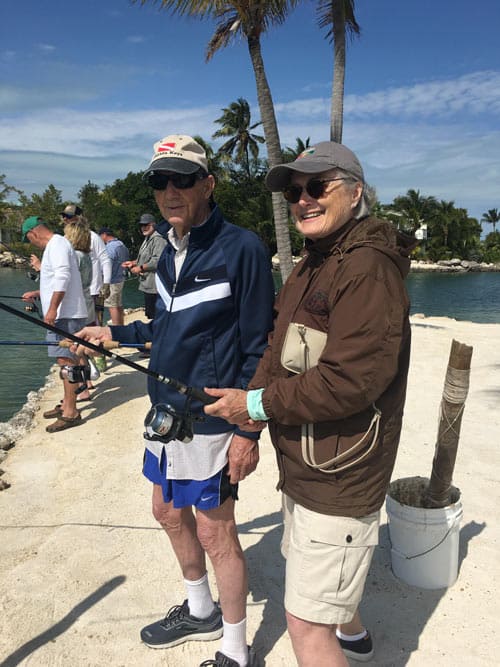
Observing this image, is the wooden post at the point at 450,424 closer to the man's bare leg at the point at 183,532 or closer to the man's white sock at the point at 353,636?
the man's white sock at the point at 353,636

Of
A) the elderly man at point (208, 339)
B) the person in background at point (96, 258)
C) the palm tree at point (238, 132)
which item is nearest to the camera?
the elderly man at point (208, 339)

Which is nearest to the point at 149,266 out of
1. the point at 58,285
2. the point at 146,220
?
the point at 146,220

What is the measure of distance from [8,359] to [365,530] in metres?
10.9

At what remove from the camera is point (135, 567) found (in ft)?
11.6

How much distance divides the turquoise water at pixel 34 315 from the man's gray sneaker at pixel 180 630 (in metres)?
5.62

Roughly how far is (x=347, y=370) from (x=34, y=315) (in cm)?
1573

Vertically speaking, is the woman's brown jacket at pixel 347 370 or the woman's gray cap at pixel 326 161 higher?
the woman's gray cap at pixel 326 161

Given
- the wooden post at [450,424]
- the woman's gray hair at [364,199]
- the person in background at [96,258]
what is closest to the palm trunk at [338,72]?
the person in background at [96,258]

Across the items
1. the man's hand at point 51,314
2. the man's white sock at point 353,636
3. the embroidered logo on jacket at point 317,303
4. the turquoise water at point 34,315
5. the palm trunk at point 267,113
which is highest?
the palm trunk at point 267,113

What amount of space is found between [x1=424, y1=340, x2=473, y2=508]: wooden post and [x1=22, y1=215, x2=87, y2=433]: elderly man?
3772 mm

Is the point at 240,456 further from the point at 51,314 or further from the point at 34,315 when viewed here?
the point at 34,315

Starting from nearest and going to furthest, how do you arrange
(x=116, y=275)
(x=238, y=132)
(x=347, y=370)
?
(x=347, y=370) < (x=116, y=275) < (x=238, y=132)

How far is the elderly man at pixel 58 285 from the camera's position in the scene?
18.2 ft

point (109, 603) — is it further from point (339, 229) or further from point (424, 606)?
point (339, 229)
